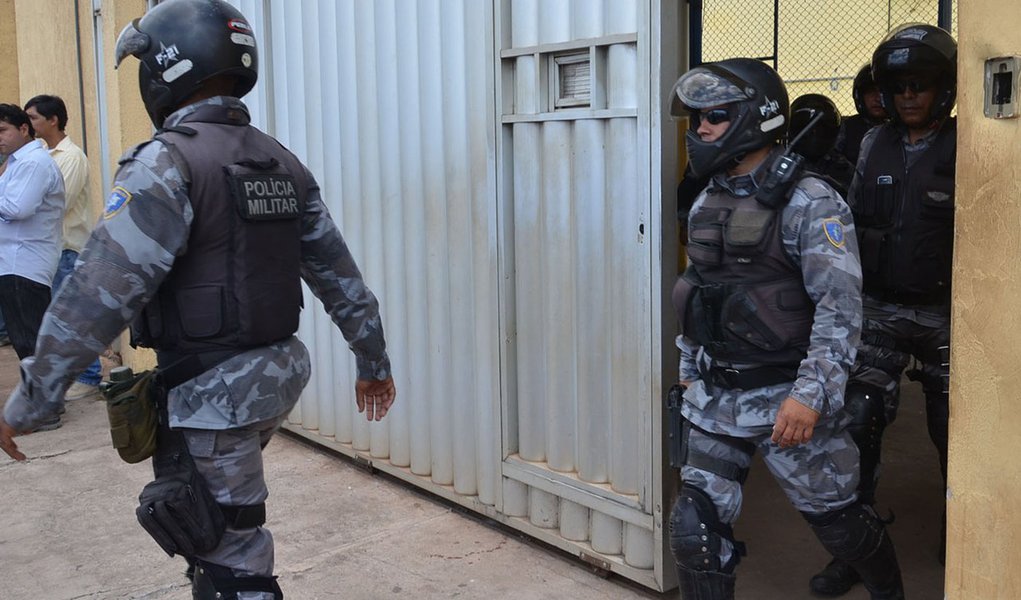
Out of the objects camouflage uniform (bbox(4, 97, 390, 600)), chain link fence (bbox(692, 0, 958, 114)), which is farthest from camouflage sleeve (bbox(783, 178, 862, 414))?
chain link fence (bbox(692, 0, 958, 114))

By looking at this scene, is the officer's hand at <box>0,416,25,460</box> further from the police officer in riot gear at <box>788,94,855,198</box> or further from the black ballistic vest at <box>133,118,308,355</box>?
the police officer in riot gear at <box>788,94,855,198</box>

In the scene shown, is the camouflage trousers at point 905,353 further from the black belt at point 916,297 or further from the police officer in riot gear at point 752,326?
the police officer in riot gear at point 752,326

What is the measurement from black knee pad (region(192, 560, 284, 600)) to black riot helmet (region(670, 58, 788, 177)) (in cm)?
171

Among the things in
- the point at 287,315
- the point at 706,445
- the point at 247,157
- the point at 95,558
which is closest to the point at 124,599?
the point at 95,558

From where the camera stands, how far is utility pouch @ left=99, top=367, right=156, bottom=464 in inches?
106

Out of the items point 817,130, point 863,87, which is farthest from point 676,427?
point 817,130

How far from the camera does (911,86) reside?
361 centimetres

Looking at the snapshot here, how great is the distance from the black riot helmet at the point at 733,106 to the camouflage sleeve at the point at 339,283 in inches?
42.5

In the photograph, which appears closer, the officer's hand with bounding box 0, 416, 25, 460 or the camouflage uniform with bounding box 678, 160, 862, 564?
the officer's hand with bounding box 0, 416, 25, 460

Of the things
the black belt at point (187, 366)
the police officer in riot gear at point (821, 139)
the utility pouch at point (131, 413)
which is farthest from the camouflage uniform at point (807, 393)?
the police officer in riot gear at point (821, 139)

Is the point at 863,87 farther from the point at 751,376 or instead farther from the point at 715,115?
the point at 751,376

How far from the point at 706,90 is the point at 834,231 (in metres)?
0.55

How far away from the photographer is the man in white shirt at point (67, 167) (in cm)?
650

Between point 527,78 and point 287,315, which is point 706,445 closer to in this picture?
point 287,315
